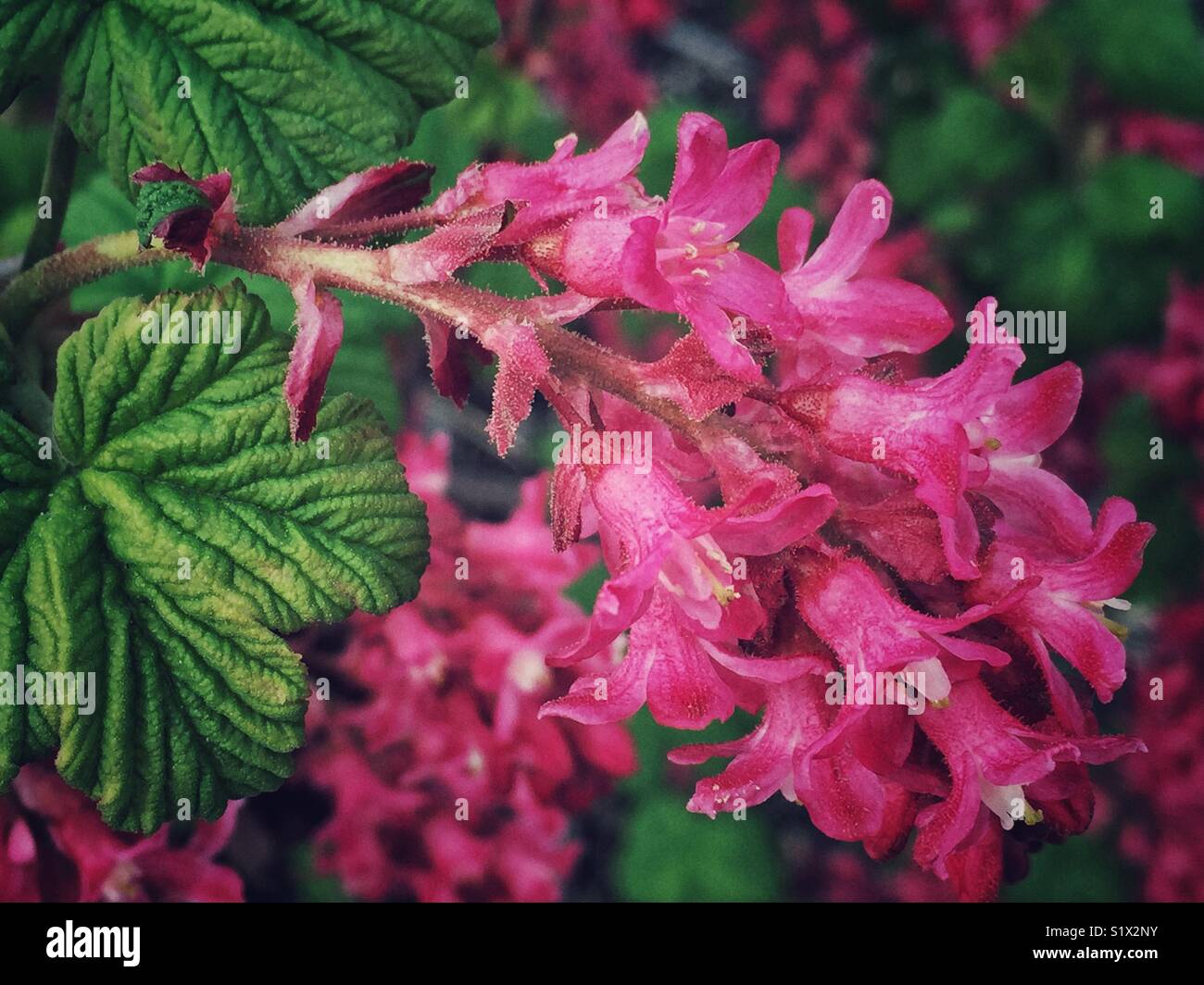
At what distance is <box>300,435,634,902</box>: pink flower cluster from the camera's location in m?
1.28

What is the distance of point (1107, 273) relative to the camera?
2.71 m

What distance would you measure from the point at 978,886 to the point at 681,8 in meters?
3.63

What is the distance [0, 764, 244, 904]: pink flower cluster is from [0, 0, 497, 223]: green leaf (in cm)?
60

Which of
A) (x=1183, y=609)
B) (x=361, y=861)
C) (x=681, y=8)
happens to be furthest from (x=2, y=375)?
(x=681, y=8)

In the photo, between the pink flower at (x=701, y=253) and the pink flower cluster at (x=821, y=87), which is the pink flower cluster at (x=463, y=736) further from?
the pink flower cluster at (x=821, y=87)

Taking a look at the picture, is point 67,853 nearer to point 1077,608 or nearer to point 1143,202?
point 1077,608

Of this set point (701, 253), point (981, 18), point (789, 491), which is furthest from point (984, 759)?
point (981, 18)

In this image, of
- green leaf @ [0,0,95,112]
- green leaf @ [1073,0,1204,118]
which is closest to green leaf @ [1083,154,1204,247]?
green leaf @ [1073,0,1204,118]

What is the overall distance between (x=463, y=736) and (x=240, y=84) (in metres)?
0.73

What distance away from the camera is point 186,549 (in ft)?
2.91

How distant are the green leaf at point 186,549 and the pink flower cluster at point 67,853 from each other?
241 mm
